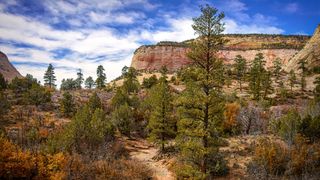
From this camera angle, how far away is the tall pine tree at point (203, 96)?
18.6 m

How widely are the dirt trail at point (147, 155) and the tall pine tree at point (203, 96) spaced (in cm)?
723

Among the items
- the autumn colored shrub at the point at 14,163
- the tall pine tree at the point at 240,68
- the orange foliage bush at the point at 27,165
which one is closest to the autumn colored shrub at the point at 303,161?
the orange foliage bush at the point at 27,165

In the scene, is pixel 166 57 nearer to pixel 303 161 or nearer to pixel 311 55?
pixel 311 55

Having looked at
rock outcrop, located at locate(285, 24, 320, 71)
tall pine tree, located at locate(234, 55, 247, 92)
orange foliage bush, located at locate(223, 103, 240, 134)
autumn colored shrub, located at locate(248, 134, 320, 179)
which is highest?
rock outcrop, located at locate(285, 24, 320, 71)

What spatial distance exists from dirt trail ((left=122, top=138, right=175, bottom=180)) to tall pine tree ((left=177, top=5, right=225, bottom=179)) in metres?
7.23

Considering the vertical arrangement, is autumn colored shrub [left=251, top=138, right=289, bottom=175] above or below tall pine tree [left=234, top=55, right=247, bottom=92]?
below

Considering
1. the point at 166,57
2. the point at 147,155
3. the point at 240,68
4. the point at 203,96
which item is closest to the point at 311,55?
the point at 240,68

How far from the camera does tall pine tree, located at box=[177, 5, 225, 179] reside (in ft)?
61.1

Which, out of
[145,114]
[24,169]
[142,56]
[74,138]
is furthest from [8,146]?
[142,56]

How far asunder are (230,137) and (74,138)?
19.1 meters

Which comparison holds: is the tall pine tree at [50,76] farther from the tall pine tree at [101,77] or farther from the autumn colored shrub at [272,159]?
the autumn colored shrub at [272,159]

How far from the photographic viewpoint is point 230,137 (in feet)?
118

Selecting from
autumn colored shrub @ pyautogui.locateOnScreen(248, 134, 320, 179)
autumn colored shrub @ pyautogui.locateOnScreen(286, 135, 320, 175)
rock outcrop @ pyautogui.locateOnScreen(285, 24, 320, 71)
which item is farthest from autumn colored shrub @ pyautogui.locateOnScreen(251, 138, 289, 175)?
rock outcrop @ pyautogui.locateOnScreen(285, 24, 320, 71)

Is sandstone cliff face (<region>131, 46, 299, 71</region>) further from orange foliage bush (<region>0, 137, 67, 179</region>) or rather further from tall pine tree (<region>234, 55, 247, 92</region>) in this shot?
orange foliage bush (<region>0, 137, 67, 179</region>)
